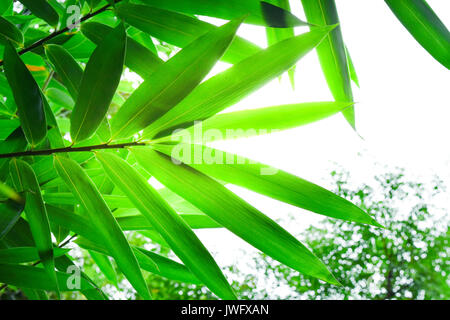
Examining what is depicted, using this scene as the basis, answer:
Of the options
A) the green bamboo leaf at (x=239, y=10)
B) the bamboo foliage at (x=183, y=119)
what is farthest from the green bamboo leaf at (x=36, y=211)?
the green bamboo leaf at (x=239, y=10)

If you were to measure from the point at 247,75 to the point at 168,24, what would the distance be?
0.52 feet

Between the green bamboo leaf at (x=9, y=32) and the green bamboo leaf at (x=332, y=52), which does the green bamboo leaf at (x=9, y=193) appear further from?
the green bamboo leaf at (x=332, y=52)

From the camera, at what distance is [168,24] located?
0.43 metres

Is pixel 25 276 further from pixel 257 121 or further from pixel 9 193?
pixel 257 121

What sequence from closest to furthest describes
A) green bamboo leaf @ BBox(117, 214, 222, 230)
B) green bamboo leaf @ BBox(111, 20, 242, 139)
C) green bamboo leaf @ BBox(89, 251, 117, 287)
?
green bamboo leaf @ BBox(111, 20, 242, 139) → green bamboo leaf @ BBox(117, 214, 222, 230) → green bamboo leaf @ BBox(89, 251, 117, 287)

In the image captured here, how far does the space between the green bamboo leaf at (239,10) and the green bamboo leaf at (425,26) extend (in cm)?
13

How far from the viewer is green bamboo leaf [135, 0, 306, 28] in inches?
15.2

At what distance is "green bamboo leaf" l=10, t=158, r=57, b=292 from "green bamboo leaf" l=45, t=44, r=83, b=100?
12 centimetres

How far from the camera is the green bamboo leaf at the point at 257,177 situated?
1.24ft

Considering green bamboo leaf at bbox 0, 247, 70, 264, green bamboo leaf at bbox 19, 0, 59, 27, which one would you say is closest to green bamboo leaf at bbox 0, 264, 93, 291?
green bamboo leaf at bbox 0, 247, 70, 264

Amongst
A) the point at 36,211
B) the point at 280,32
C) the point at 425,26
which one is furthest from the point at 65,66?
the point at 425,26

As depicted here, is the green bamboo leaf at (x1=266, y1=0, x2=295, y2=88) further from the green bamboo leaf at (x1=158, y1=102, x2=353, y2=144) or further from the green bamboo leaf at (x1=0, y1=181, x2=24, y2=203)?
the green bamboo leaf at (x1=0, y1=181, x2=24, y2=203)

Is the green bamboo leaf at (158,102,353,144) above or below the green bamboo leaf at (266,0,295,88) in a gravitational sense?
below
